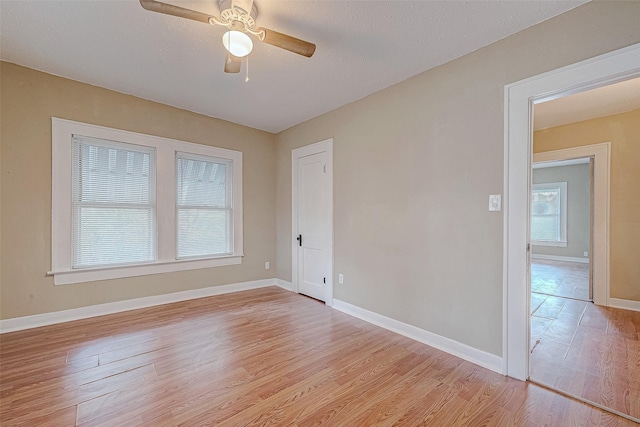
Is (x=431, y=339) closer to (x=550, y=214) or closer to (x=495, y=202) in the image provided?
(x=495, y=202)

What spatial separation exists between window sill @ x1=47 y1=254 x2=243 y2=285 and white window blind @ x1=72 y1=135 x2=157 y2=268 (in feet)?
0.25

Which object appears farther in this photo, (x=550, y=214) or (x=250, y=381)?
(x=550, y=214)

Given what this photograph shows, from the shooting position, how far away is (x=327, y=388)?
1877 mm

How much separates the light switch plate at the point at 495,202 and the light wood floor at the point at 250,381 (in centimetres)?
128

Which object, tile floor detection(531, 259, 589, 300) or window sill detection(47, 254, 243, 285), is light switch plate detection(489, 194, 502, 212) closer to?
tile floor detection(531, 259, 589, 300)

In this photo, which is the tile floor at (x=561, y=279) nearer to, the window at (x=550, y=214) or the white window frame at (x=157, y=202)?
the window at (x=550, y=214)

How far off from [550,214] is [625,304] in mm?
4782

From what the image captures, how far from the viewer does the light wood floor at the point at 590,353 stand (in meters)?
1.83

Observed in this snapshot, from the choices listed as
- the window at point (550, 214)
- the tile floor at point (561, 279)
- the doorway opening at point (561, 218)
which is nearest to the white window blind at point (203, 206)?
the tile floor at point (561, 279)

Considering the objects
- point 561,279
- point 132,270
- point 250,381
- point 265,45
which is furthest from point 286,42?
point 561,279

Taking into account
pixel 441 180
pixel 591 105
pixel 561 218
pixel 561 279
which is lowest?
pixel 561 279

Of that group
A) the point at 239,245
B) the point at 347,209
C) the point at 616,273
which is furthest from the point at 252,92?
the point at 616,273

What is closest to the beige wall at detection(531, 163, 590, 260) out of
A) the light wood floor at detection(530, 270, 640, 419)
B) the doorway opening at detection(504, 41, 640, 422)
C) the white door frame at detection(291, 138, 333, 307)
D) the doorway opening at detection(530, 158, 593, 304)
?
the doorway opening at detection(530, 158, 593, 304)

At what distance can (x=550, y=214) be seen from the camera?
24.3ft
